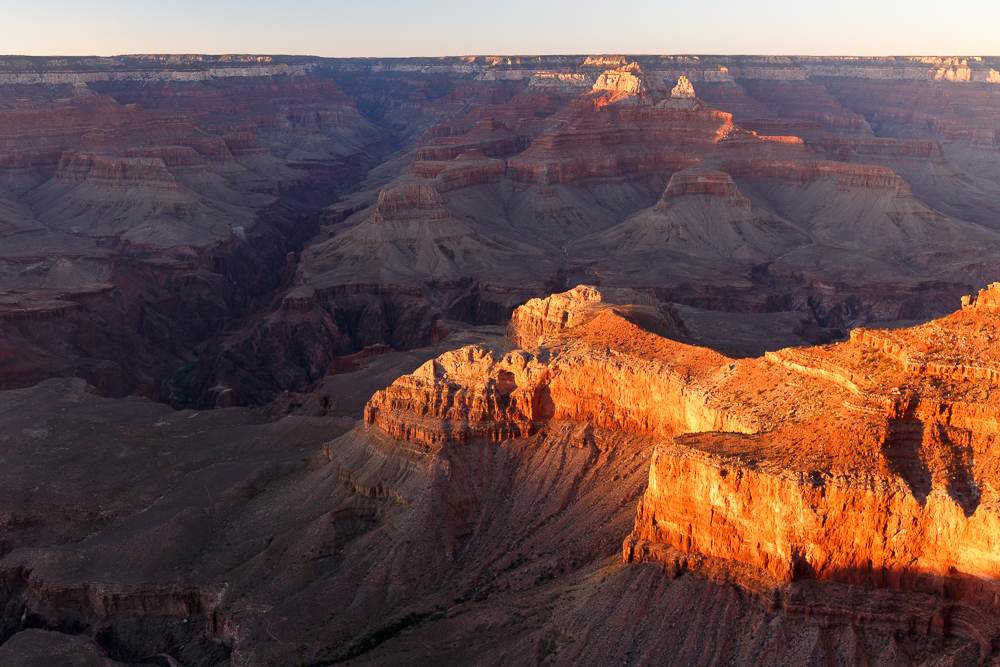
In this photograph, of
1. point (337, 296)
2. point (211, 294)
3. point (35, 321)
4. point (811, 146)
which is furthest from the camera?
point (811, 146)

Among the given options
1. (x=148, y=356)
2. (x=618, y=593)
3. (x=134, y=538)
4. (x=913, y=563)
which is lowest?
(x=148, y=356)

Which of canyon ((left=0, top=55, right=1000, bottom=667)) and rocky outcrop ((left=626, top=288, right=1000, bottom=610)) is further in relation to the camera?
canyon ((left=0, top=55, right=1000, bottom=667))

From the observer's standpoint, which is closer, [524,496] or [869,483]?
[869,483]

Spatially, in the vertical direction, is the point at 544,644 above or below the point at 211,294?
above

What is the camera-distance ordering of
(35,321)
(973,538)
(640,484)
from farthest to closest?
1. (35,321)
2. (640,484)
3. (973,538)

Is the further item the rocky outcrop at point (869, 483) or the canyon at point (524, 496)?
the canyon at point (524, 496)

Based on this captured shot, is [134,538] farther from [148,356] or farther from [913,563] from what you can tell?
[148,356]

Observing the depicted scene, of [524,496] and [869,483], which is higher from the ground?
[869,483]

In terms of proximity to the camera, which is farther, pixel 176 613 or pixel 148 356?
pixel 148 356

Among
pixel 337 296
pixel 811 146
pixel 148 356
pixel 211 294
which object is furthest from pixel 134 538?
pixel 811 146
